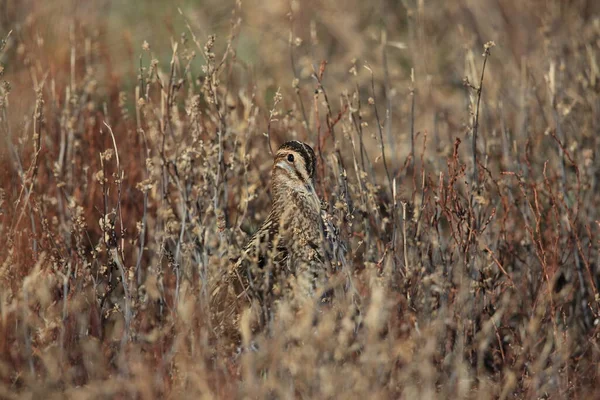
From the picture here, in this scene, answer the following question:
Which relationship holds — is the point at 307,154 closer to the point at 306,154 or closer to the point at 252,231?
the point at 306,154

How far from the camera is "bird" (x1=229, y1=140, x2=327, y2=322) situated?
3.78 meters

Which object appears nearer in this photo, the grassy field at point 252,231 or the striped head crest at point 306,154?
the grassy field at point 252,231

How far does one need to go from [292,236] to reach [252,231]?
84 centimetres

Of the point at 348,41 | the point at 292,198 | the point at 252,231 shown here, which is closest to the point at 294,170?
the point at 292,198

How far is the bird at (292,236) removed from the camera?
12.4 feet

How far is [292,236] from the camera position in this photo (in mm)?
4078

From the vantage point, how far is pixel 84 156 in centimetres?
507

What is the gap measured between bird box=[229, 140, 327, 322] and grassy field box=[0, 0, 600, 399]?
116 millimetres

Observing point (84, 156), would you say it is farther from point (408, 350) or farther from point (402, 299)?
point (408, 350)

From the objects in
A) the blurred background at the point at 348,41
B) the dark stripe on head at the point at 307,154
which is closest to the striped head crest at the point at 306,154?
the dark stripe on head at the point at 307,154

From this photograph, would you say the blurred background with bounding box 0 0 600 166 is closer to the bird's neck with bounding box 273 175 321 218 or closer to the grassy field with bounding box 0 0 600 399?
the grassy field with bounding box 0 0 600 399

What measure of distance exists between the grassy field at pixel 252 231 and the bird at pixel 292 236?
0.38 feet

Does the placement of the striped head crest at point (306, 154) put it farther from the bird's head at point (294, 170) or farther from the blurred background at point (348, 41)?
the blurred background at point (348, 41)

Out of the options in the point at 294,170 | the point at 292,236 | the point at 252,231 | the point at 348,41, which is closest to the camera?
the point at 292,236
